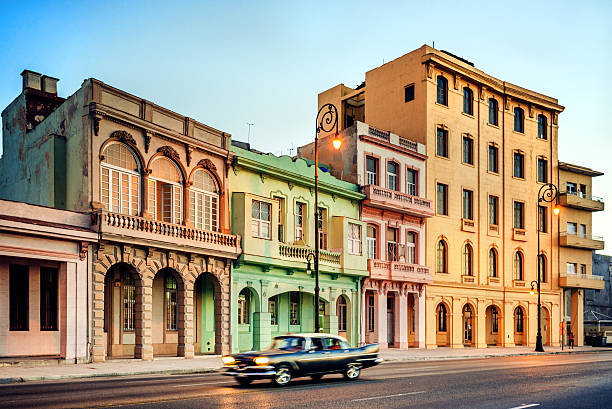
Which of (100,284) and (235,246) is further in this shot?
(235,246)

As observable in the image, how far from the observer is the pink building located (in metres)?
23.7

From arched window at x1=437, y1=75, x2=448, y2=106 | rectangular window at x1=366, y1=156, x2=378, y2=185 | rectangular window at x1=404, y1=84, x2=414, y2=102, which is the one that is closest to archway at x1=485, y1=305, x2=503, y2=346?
arched window at x1=437, y1=75, x2=448, y2=106

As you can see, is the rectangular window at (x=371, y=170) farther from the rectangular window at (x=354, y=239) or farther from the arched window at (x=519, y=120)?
the arched window at (x=519, y=120)

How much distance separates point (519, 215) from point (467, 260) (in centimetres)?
766

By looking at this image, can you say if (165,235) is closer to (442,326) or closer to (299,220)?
(299,220)

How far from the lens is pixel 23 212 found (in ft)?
76.3

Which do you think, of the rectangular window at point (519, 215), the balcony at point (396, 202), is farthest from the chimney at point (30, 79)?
the rectangular window at point (519, 215)

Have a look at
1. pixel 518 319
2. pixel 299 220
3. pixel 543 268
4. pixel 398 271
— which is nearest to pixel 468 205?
pixel 543 268

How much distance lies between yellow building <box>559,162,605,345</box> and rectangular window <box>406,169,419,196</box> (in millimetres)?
17184

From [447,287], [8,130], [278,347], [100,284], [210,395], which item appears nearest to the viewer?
[210,395]

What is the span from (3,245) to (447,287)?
3055 centimetres

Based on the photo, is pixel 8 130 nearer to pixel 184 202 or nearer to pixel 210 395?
pixel 184 202

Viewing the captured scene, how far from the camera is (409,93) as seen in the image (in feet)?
154

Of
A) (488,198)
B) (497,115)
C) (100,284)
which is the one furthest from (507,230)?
(100,284)
